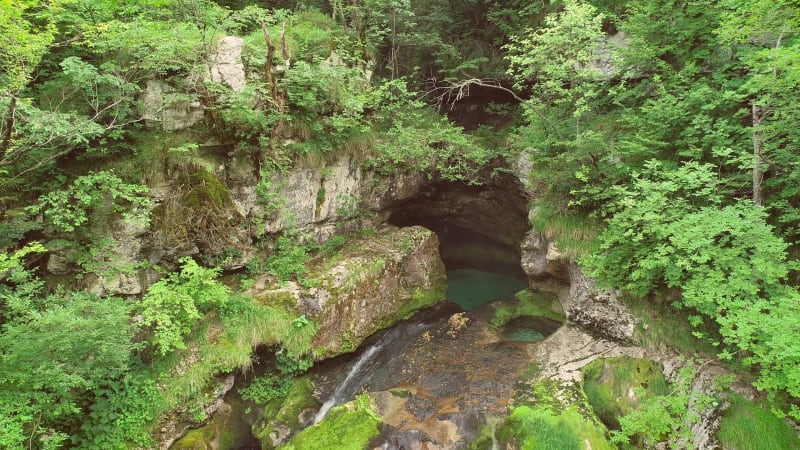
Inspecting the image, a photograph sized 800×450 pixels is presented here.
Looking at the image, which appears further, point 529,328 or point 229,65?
point 529,328

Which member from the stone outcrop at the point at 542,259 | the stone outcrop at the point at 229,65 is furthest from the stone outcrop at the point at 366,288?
the stone outcrop at the point at 229,65

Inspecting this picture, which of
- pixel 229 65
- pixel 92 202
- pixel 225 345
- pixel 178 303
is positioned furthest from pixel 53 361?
pixel 229 65

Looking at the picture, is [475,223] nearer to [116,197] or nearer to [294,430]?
[294,430]

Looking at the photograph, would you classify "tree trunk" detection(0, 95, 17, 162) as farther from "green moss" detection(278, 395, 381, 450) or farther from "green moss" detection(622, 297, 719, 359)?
"green moss" detection(622, 297, 719, 359)

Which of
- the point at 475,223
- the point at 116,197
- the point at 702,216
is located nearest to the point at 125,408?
the point at 116,197

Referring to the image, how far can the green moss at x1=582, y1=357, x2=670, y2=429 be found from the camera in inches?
287

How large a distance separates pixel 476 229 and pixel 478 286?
305 cm

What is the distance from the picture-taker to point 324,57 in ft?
35.8

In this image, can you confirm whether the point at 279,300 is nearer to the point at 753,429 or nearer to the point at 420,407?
the point at 420,407

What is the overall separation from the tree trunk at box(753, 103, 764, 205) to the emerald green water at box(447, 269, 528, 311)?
7840 millimetres

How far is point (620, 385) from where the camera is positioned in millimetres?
7629

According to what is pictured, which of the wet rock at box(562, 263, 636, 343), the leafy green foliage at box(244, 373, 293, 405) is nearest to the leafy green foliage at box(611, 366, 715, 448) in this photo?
the wet rock at box(562, 263, 636, 343)

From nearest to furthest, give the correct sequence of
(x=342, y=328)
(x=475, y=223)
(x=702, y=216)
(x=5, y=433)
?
(x=5, y=433), (x=702, y=216), (x=342, y=328), (x=475, y=223)

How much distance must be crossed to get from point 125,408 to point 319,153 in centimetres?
741
